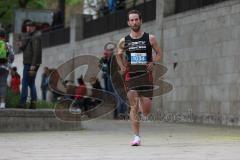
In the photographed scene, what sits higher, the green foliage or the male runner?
the green foliage

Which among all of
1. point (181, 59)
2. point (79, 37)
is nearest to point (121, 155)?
point (181, 59)

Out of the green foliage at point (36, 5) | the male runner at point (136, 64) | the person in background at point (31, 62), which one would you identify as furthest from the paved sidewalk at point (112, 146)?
the green foliage at point (36, 5)

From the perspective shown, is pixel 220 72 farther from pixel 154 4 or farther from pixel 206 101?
pixel 154 4

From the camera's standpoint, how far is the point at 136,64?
393 inches

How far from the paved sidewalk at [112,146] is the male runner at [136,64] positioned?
61 cm

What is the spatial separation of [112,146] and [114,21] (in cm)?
1457

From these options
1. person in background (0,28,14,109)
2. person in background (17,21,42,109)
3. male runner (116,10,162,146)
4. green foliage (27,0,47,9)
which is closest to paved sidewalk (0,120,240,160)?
male runner (116,10,162,146)

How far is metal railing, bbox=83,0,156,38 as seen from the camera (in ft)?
68.1

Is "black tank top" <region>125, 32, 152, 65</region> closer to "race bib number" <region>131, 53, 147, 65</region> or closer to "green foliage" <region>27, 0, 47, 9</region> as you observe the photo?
"race bib number" <region>131, 53, 147, 65</region>

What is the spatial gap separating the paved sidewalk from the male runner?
0.61 meters

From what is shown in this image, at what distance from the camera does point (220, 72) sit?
645 inches

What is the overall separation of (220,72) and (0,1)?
874 inches
